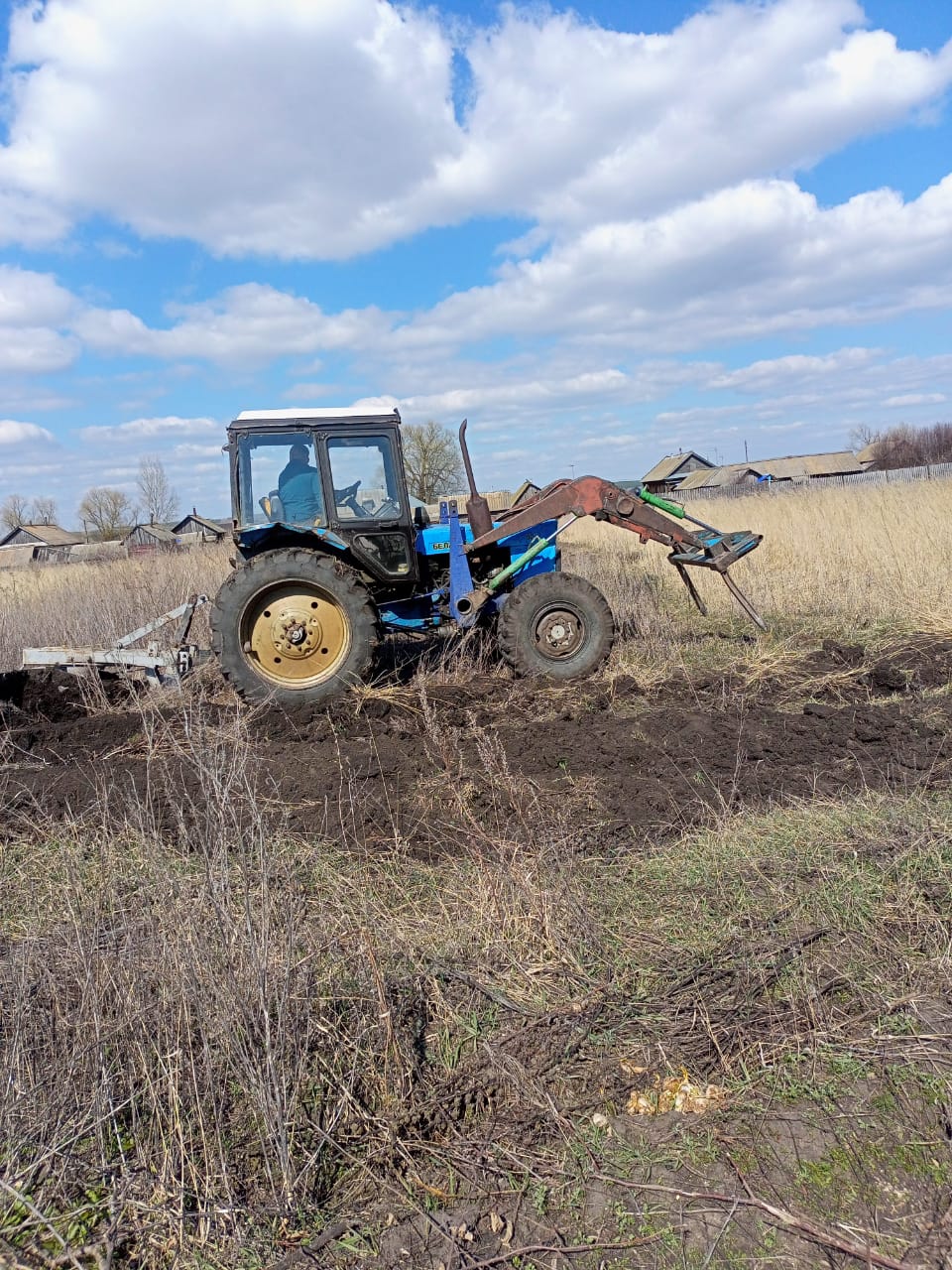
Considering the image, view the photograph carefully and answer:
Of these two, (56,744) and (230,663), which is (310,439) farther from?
(56,744)

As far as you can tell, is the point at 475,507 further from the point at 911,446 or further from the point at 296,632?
the point at 911,446

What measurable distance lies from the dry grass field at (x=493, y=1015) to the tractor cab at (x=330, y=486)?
102 inches

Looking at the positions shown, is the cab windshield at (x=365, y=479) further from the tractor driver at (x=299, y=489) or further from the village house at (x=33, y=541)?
the village house at (x=33, y=541)

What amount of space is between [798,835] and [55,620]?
9.84 metres

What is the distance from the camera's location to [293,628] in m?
7.04

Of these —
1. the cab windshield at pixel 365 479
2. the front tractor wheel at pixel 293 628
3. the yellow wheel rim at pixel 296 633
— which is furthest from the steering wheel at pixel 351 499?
the yellow wheel rim at pixel 296 633

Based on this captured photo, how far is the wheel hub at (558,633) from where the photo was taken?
24.2ft

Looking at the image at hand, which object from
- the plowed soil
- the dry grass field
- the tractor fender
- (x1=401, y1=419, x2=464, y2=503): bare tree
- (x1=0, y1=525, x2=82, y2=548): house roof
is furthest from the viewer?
(x1=0, y1=525, x2=82, y2=548): house roof

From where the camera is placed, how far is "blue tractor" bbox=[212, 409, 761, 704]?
6.99 meters

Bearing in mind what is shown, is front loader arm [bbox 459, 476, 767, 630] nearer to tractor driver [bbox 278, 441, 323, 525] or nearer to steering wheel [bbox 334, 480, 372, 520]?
steering wheel [bbox 334, 480, 372, 520]

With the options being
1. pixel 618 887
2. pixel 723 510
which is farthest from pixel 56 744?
pixel 723 510

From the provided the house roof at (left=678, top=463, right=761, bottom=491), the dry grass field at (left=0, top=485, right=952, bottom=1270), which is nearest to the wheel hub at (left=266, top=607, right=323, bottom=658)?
the dry grass field at (left=0, top=485, right=952, bottom=1270)

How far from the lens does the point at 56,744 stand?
6.24 m

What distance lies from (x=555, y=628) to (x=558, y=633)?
5 centimetres
